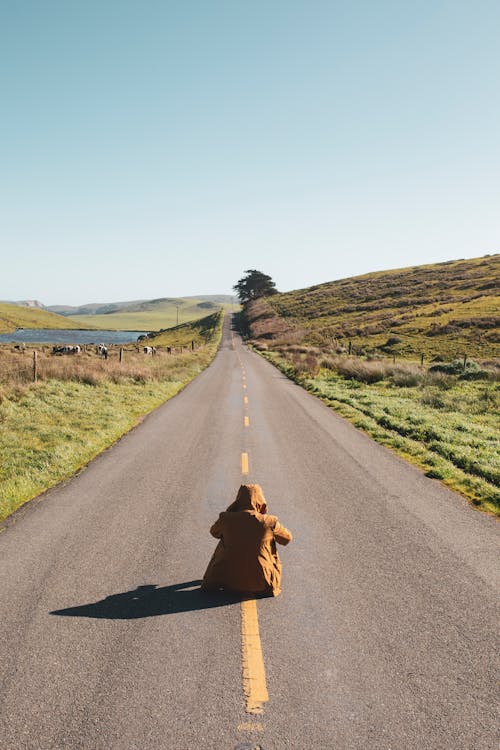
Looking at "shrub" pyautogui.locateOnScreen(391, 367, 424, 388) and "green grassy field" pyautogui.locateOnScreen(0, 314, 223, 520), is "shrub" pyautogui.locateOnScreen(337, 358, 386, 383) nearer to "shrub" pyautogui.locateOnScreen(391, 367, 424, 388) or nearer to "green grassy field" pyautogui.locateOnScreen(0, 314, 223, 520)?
"shrub" pyautogui.locateOnScreen(391, 367, 424, 388)

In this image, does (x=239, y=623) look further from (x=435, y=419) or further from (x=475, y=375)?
(x=475, y=375)

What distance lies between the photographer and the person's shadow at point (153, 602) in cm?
492

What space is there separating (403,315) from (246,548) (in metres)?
64.8

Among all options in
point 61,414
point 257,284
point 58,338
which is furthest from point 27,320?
point 61,414

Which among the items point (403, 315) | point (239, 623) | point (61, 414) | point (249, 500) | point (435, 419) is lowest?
point (435, 419)

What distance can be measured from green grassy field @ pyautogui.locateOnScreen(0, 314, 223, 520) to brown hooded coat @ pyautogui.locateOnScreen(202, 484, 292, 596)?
4.18m

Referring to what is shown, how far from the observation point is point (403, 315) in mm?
65562

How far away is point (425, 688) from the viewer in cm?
392

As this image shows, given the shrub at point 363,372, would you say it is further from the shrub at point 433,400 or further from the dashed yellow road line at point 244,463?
the dashed yellow road line at point 244,463

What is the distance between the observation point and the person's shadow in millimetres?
4922

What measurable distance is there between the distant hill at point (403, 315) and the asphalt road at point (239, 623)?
118 ft

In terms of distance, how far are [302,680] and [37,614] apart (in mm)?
2797

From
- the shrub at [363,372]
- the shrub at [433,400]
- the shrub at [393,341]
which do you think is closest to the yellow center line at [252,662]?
the shrub at [433,400]

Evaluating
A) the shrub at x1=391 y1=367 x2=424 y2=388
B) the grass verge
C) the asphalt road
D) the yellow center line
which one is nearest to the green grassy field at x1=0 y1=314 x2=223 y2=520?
the asphalt road
